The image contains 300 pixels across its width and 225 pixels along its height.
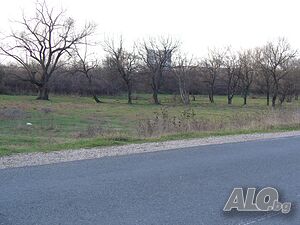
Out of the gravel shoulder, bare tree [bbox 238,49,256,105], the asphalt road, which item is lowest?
the gravel shoulder

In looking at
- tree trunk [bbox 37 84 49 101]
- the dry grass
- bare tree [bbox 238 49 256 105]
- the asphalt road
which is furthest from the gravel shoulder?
bare tree [bbox 238 49 256 105]

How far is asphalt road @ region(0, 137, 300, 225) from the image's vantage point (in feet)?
18.3

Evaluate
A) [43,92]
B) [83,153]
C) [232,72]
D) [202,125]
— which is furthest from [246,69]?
[83,153]

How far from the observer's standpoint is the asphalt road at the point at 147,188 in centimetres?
558

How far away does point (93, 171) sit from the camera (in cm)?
895

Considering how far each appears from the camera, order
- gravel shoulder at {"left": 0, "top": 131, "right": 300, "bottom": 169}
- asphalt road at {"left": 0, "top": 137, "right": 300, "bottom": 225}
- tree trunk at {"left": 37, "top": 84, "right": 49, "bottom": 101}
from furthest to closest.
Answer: tree trunk at {"left": 37, "top": 84, "right": 49, "bottom": 101}, gravel shoulder at {"left": 0, "top": 131, "right": 300, "bottom": 169}, asphalt road at {"left": 0, "top": 137, "right": 300, "bottom": 225}

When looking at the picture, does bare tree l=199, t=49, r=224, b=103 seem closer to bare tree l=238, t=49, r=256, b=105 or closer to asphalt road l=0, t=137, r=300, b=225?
bare tree l=238, t=49, r=256, b=105

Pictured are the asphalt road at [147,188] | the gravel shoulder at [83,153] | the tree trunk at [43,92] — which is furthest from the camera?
the tree trunk at [43,92]

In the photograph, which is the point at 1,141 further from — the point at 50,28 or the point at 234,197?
the point at 50,28

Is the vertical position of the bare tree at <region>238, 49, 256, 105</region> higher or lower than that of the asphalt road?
higher

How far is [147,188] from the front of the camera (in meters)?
7.29

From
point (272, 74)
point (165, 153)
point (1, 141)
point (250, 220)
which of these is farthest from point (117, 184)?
point (272, 74)

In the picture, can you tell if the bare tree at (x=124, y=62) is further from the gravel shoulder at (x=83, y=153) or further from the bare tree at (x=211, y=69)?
the gravel shoulder at (x=83, y=153)

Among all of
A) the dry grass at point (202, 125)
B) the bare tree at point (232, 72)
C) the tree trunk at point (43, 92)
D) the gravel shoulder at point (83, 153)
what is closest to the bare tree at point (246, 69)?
the bare tree at point (232, 72)
